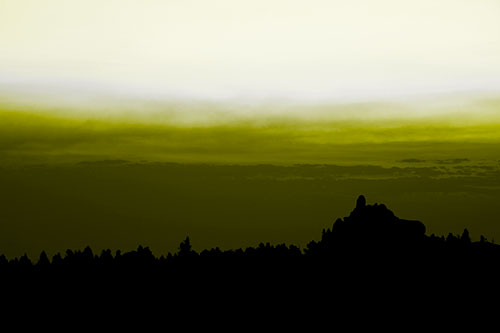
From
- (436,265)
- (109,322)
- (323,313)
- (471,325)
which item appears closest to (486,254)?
(436,265)

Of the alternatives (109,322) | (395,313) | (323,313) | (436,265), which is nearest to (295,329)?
(323,313)

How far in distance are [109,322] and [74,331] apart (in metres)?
9.55

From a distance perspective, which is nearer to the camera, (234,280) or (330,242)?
(330,242)

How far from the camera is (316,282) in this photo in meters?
174

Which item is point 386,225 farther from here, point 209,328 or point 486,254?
point 209,328

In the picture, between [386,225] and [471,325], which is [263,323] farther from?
[471,325]

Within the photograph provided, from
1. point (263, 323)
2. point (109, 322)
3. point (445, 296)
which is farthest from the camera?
point (109, 322)

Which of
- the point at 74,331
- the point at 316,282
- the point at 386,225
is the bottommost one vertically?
the point at 74,331

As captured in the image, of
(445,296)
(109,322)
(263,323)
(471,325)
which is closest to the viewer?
(471,325)

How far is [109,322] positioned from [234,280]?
91.0 feet

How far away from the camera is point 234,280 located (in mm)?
194250

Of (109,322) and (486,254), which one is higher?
(486,254)

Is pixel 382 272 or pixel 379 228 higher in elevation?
pixel 379 228

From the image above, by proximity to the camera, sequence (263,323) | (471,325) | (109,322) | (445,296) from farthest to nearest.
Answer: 1. (109,322)
2. (263,323)
3. (445,296)
4. (471,325)
